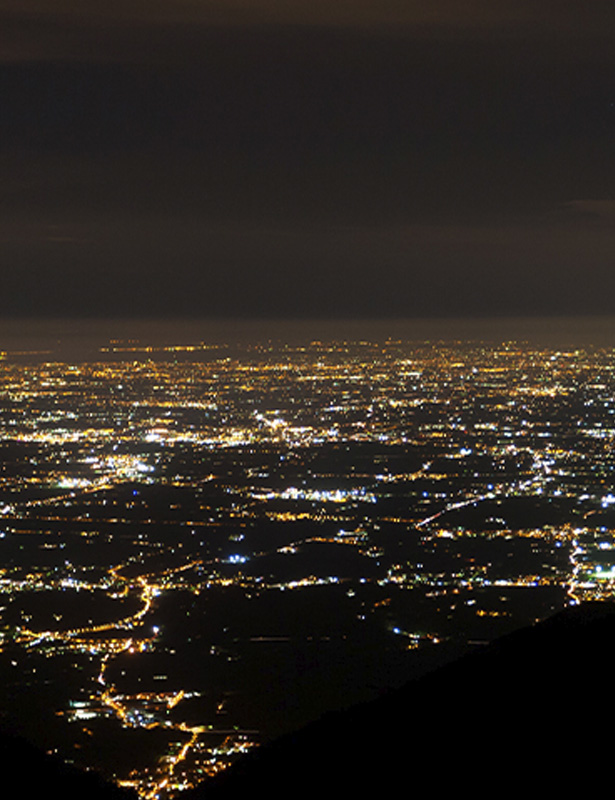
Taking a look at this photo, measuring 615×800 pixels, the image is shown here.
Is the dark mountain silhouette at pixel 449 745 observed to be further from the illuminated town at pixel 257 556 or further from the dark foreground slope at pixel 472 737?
the illuminated town at pixel 257 556

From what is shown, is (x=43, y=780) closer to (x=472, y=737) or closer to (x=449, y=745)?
(x=449, y=745)

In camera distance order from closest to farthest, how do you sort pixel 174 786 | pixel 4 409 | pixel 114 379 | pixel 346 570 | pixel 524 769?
pixel 524 769 < pixel 174 786 < pixel 346 570 < pixel 4 409 < pixel 114 379

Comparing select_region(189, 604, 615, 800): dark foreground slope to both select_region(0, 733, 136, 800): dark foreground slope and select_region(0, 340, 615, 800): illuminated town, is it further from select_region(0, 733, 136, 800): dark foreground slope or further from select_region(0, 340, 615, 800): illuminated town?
select_region(0, 340, 615, 800): illuminated town

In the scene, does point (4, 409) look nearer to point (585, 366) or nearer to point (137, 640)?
point (137, 640)

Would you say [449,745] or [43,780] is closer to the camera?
[43,780]

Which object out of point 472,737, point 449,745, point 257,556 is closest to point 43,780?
point 449,745

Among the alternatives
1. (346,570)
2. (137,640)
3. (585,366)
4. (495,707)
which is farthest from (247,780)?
(585,366)
